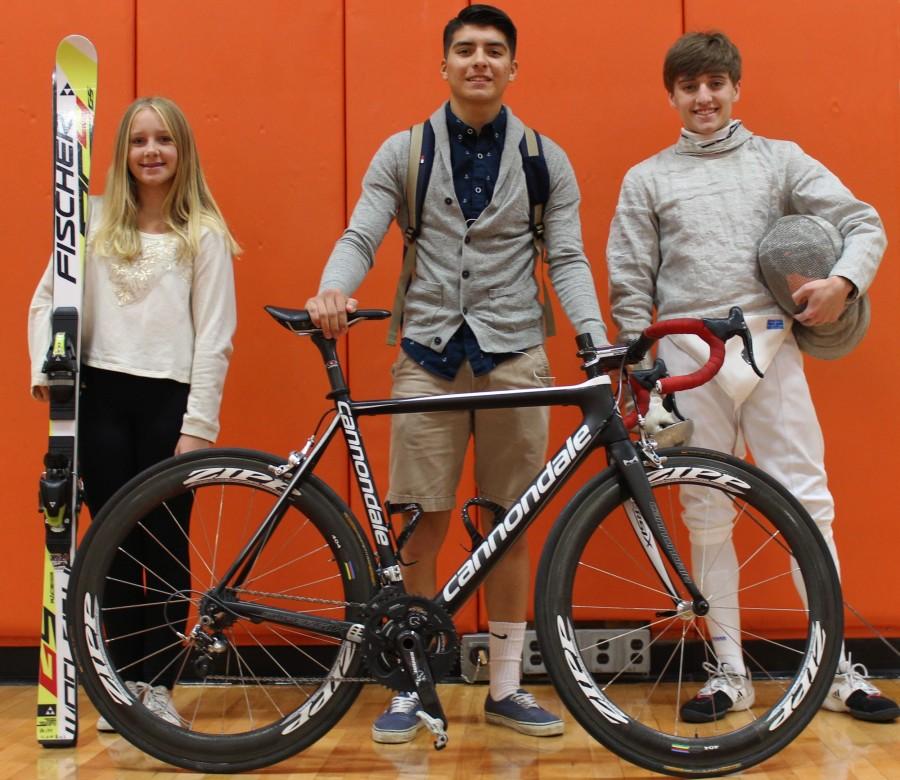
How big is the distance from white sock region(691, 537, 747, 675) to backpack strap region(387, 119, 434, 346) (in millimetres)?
1007

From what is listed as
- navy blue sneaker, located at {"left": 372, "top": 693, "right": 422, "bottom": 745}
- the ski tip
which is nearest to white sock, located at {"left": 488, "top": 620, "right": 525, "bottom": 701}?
navy blue sneaker, located at {"left": 372, "top": 693, "right": 422, "bottom": 745}

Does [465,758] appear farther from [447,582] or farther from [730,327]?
[730,327]

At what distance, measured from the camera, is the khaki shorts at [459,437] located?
2.45 metres

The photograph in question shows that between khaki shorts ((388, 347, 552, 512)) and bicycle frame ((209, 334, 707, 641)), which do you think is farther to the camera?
khaki shorts ((388, 347, 552, 512))

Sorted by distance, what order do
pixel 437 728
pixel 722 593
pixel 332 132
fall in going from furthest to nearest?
pixel 332 132
pixel 722 593
pixel 437 728

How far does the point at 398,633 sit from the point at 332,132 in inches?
64.5

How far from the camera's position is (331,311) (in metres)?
2.13

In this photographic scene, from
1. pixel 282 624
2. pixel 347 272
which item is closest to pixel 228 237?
pixel 347 272

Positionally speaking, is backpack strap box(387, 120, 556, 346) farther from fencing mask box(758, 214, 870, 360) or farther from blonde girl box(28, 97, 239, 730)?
fencing mask box(758, 214, 870, 360)

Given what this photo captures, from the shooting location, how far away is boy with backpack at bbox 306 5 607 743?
2420 mm

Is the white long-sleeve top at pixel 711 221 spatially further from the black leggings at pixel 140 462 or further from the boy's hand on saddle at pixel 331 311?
the black leggings at pixel 140 462

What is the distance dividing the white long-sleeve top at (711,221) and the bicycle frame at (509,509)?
509 millimetres

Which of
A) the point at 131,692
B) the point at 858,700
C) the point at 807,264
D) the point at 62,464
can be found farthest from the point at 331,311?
the point at 858,700

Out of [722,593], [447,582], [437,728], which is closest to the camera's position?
[437,728]
